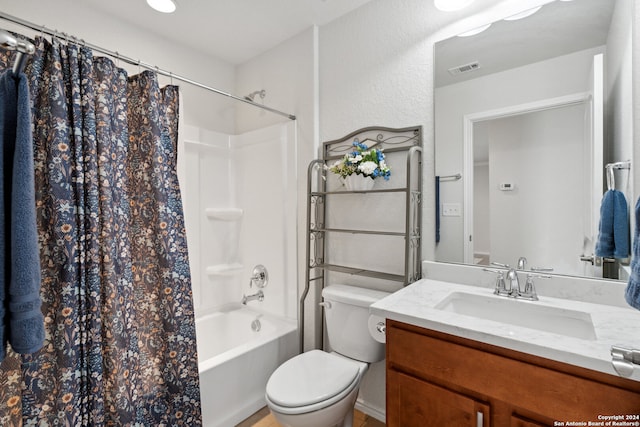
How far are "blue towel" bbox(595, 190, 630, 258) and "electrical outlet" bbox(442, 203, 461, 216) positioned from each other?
1.86ft

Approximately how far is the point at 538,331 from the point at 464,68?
1295 millimetres

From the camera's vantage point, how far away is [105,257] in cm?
117

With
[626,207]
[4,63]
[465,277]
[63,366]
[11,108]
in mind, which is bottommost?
[63,366]

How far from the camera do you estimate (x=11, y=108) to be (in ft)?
2.65

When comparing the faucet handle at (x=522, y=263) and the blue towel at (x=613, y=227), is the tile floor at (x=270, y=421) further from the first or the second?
the blue towel at (x=613, y=227)

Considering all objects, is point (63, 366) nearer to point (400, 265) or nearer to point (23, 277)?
Result: point (23, 277)

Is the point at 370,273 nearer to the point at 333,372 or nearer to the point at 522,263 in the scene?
the point at 333,372

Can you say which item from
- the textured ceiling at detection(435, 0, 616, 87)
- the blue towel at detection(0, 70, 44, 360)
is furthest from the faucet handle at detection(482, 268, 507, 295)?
the blue towel at detection(0, 70, 44, 360)

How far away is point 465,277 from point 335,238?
2.78 ft

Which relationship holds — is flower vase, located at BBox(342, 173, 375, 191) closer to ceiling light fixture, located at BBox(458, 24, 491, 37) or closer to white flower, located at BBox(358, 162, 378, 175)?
white flower, located at BBox(358, 162, 378, 175)

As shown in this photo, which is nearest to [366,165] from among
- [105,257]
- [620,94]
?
[620,94]

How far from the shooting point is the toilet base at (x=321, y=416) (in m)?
1.34

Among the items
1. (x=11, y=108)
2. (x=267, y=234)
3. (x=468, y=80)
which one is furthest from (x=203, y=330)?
(x=468, y=80)

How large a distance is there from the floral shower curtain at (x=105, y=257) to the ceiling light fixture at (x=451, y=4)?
1410 millimetres
